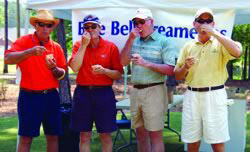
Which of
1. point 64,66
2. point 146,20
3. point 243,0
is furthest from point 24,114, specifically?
point 243,0

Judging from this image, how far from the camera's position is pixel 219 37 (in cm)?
404

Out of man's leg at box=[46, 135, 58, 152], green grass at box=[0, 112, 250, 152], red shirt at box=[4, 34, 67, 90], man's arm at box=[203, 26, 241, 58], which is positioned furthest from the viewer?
green grass at box=[0, 112, 250, 152]

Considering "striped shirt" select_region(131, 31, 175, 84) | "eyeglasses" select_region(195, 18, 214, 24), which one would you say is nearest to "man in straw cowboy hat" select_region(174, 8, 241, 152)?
"eyeglasses" select_region(195, 18, 214, 24)

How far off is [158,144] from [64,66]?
1.37 metres

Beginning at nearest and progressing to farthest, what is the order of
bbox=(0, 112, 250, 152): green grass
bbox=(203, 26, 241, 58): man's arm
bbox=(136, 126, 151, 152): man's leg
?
bbox=(203, 26, 241, 58): man's arm → bbox=(136, 126, 151, 152): man's leg → bbox=(0, 112, 250, 152): green grass

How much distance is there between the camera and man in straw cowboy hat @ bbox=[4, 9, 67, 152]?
4.59 meters

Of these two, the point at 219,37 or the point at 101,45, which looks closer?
the point at 219,37

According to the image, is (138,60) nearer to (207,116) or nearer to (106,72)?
(106,72)

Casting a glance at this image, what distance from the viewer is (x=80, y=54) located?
14.9 ft

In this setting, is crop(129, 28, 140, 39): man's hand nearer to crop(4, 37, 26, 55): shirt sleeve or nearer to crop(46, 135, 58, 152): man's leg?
crop(4, 37, 26, 55): shirt sleeve

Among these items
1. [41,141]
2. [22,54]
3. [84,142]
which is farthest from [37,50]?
[41,141]

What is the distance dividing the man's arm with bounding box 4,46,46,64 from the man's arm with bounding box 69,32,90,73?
15.3 inches

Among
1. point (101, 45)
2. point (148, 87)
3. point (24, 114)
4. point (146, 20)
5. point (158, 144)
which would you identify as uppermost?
point (146, 20)

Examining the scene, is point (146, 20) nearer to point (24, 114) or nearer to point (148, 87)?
point (148, 87)
